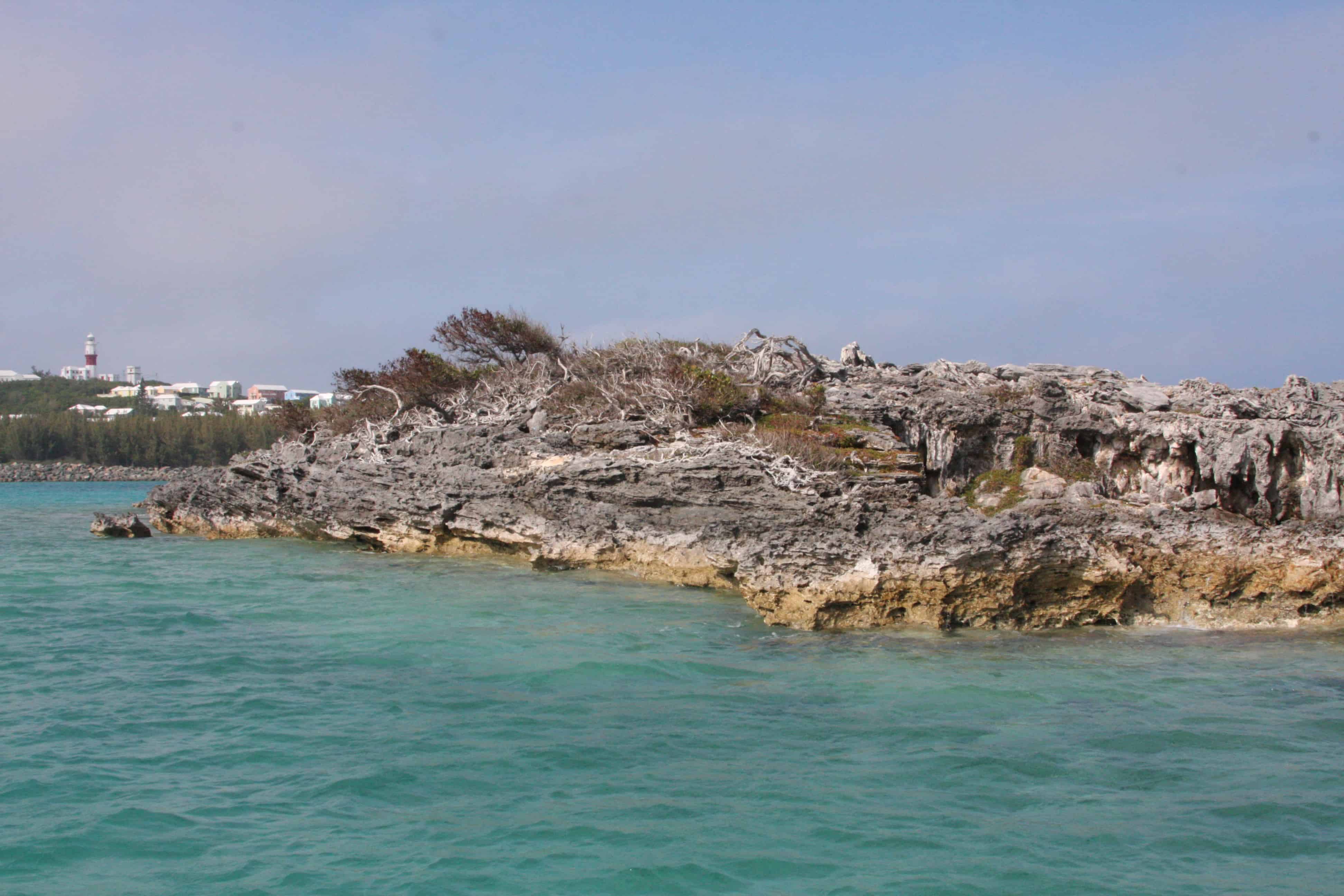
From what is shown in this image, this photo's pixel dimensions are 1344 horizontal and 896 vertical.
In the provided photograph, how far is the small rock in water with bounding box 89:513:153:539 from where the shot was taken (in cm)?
2377

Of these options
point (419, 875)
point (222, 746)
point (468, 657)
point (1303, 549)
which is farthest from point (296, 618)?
point (1303, 549)

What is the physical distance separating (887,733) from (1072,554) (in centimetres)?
489

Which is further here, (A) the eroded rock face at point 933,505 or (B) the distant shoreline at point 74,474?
(B) the distant shoreline at point 74,474

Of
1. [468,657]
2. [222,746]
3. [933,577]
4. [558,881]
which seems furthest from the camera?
[933,577]

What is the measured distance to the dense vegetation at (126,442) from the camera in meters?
83.9

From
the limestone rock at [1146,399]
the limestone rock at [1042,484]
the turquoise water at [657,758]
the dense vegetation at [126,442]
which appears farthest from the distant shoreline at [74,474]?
the limestone rock at [1146,399]

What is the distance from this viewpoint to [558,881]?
550cm

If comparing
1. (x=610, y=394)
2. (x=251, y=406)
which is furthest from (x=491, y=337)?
(x=251, y=406)

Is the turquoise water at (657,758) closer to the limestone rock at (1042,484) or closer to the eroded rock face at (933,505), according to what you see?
the eroded rock face at (933,505)

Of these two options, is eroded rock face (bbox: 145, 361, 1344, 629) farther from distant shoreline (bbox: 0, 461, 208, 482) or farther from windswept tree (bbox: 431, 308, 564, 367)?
distant shoreline (bbox: 0, 461, 208, 482)

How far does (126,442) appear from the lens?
8444cm

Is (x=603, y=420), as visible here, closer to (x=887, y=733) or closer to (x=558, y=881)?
(x=887, y=733)

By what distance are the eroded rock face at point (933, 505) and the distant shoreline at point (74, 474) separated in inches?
2442

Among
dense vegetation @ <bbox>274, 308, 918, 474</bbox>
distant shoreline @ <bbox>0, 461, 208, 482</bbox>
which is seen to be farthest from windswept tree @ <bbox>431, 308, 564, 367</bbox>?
distant shoreline @ <bbox>0, 461, 208, 482</bbox>
